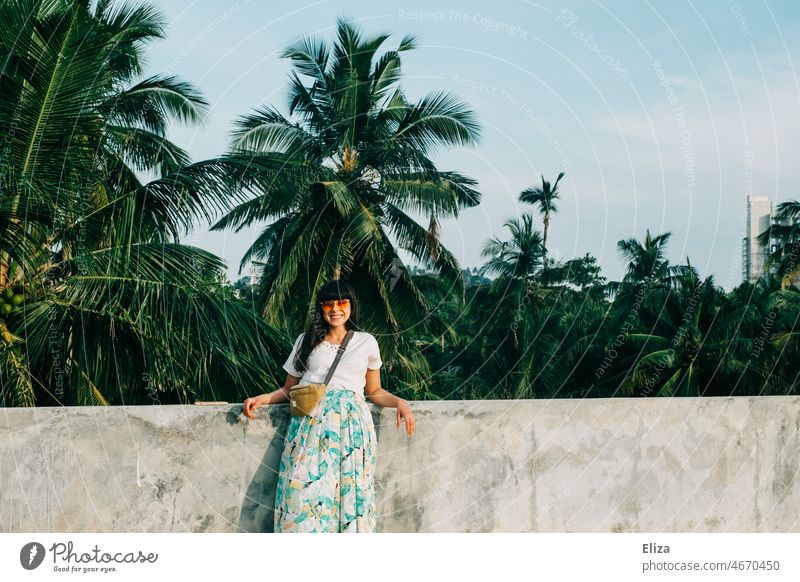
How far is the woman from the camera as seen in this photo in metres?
4.04

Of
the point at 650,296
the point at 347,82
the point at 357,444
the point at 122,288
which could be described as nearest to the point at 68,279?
the point at 122,288

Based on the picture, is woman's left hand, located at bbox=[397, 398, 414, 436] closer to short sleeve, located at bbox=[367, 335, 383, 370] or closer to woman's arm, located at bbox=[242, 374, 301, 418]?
short sleeve, located at bbox=[367, 335, 383, 370]

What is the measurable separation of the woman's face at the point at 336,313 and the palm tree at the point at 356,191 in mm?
13347

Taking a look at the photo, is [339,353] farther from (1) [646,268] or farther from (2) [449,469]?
(1) [646,268]

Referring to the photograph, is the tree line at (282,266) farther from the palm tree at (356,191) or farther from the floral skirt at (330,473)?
the floral skirt at (330,473)

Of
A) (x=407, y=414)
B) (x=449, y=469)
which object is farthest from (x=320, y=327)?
(x=449, y=469)

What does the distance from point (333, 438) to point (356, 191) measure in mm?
15279

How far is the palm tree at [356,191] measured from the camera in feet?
59.4

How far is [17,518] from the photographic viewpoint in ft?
14.4

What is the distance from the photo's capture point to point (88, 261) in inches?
371

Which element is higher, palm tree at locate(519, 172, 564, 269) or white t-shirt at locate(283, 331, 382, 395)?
palm tree at locate(519, 172, 564, 269)
